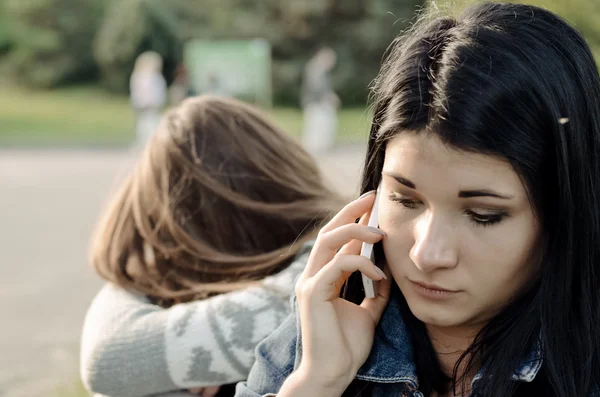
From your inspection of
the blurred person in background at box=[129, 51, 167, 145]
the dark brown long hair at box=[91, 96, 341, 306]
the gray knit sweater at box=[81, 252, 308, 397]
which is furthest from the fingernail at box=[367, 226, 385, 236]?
the blurred person in background at box=[129, 51, 167, 145]

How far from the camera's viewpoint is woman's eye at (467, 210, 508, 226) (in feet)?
4.93

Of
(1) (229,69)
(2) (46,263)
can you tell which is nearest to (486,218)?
(2) (46,263)

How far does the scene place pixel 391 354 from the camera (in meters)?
1.79

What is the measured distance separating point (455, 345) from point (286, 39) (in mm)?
25472

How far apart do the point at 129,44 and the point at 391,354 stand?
94.9 ft

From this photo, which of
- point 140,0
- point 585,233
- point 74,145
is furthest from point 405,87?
point 140,0

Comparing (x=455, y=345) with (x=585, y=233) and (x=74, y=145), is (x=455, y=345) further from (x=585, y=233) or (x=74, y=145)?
(x=74, y=145)

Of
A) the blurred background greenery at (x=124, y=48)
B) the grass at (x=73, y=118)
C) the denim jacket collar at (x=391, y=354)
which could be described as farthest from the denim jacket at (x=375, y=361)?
the blurred background greenery at (x=124, y=48)

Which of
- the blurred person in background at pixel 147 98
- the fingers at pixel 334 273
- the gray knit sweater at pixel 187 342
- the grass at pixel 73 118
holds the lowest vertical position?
the grass at pixel 73 118

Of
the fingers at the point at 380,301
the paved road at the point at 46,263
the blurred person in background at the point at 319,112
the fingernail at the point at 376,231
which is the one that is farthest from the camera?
the blurred person in background at the point at 319,112

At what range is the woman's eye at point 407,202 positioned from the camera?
1571mm

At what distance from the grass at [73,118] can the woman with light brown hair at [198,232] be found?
461 inches

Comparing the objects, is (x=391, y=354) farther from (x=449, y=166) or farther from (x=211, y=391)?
(x=211, y=391)

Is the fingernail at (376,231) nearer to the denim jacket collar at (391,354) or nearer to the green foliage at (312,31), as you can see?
the denim jacket collar at (391,354)
